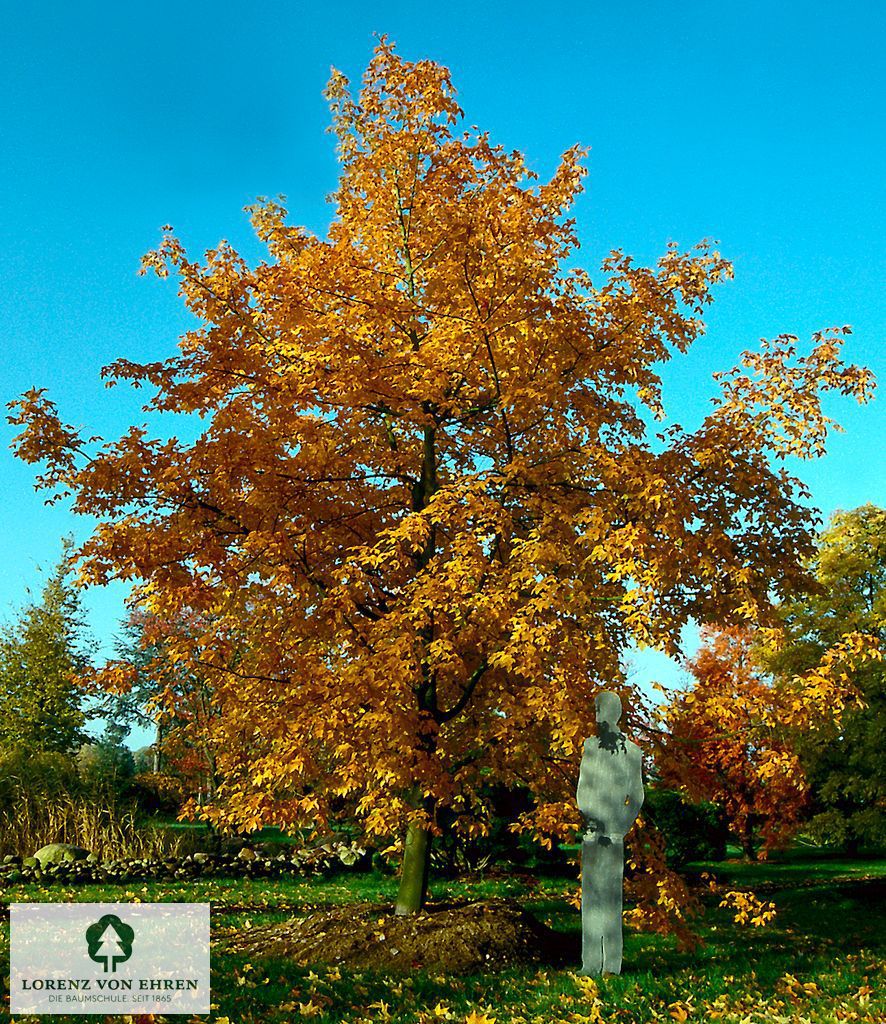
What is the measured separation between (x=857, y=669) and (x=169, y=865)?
12.4 metres

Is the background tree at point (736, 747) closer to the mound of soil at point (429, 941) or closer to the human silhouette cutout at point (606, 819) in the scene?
the human silhouette cutout at point (606, 819)

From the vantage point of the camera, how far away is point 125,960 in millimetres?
8203

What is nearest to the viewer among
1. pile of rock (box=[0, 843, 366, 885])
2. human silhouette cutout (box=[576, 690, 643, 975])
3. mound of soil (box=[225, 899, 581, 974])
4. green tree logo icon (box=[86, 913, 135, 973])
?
human silhouette cutout (box=[576, 690, 643, 975])

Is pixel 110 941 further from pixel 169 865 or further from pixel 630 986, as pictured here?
pixel 169 865

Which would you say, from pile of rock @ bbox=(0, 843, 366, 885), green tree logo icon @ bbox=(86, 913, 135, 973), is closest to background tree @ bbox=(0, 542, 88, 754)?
pile of rock @ bbox=(0, 843, 366, 885)

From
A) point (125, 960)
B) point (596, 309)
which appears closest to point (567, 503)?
point (596, 309)

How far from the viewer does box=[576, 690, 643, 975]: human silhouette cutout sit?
312 inches

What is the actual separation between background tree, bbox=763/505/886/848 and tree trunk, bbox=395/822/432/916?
7.53 m

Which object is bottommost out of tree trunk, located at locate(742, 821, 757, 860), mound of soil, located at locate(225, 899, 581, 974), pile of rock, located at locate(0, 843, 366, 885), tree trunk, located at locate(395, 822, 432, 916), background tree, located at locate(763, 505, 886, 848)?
tree trunk, located at locate(742, 821, 757, 860)

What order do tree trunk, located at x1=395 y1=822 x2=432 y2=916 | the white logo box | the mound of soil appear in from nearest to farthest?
the white logo box < the mound of soil < tree trunk, located at x1=395 y1=822 x2=432 y2=916

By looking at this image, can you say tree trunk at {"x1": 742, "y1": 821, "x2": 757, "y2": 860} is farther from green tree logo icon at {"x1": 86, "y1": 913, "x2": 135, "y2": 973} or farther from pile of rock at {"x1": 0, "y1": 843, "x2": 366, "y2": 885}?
green tree logo icon at {"x1": 86, "y1": 913, "x2": 135, "y2": 973}

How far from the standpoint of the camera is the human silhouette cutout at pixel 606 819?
7934mm

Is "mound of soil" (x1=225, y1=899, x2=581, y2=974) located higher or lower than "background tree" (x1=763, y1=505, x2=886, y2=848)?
lower

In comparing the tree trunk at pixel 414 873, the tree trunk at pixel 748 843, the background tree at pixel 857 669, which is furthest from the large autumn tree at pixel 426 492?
the tree trunk at pixel 748 843
